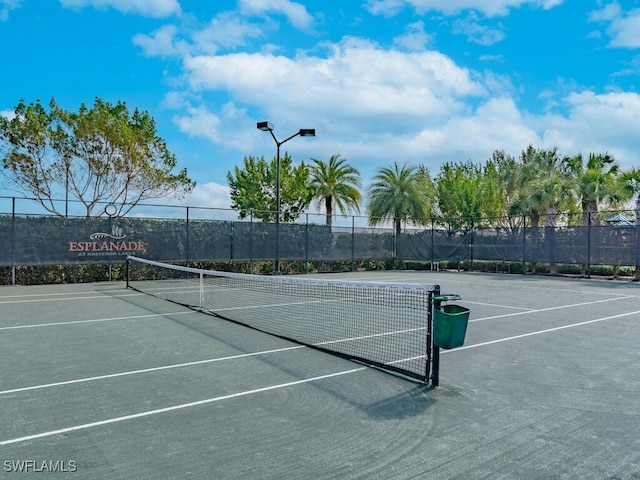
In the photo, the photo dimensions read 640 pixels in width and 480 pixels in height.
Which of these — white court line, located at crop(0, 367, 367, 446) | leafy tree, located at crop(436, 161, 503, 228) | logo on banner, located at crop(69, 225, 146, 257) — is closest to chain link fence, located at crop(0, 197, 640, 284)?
logo on banner, located at crop(69, 225, 146, 257)

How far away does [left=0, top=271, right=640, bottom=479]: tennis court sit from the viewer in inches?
132

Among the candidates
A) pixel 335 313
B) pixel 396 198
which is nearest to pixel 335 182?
pixel 396 198

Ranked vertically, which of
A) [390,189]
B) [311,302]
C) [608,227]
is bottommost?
[311,302]

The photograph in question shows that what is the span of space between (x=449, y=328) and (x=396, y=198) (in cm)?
2563

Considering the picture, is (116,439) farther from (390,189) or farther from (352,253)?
(390,189)

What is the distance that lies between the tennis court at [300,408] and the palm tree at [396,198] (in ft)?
71.5

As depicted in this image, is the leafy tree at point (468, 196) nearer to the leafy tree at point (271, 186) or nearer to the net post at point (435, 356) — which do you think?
the leafy tree at point (271, 186)

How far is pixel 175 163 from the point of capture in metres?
27.8

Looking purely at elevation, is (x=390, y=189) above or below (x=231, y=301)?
above

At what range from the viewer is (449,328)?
4930 mm

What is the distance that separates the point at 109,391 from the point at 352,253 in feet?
66.3

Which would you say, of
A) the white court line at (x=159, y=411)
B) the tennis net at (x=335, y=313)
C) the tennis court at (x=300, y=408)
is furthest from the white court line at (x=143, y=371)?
the white court line at (x=159, y=411)

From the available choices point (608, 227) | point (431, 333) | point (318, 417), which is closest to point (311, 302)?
point (431, 333)

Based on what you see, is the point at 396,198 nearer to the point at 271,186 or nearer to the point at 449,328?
the point at 271,186
